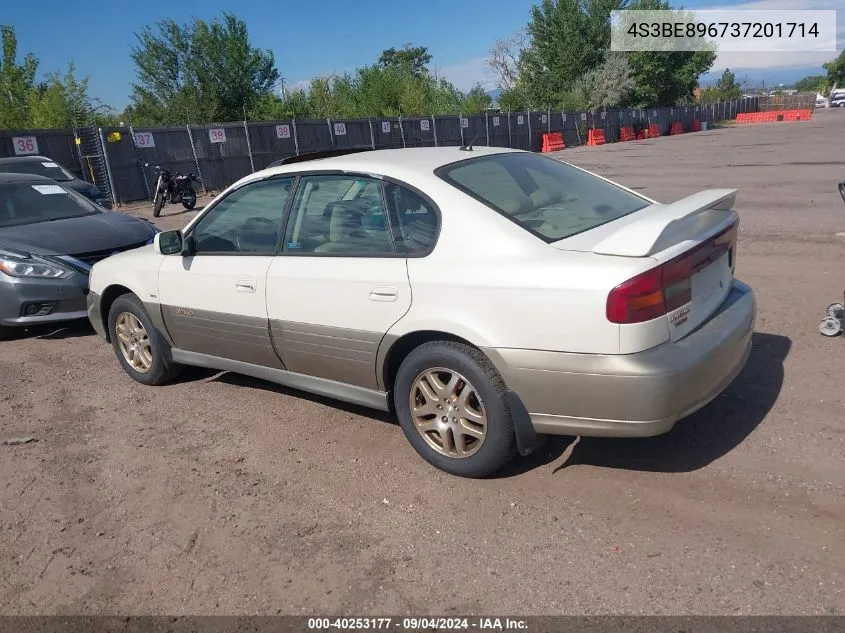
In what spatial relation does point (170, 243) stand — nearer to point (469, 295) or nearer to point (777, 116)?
point (469, 295)

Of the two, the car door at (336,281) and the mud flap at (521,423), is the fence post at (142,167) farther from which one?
the mud flap at (521,423)

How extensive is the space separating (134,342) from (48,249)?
209 cm

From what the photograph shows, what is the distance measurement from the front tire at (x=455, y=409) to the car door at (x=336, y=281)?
0.26 m

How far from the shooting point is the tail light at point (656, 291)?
2846mm

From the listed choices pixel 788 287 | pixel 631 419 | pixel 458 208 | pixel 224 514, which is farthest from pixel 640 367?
pixel 788 287

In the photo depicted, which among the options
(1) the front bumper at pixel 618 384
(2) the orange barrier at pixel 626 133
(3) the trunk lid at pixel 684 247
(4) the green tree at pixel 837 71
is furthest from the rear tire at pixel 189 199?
(4) the green tree at pixel 837 71

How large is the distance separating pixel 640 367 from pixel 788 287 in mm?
4417

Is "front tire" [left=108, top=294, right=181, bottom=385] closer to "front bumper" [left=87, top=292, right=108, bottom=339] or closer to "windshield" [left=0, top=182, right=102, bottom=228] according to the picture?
"front bumper" [left=87, top=292, right=108, bottom=339]

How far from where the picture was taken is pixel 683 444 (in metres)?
3.66

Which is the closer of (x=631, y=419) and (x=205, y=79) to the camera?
(x=631, y=419)

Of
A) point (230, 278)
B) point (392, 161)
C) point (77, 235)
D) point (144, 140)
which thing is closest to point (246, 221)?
point (230, 278)

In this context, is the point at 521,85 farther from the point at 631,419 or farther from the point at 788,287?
the point at 631,419

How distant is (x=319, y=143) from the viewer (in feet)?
80.8

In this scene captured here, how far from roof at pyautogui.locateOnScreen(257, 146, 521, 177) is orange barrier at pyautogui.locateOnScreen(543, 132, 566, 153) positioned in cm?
3478
